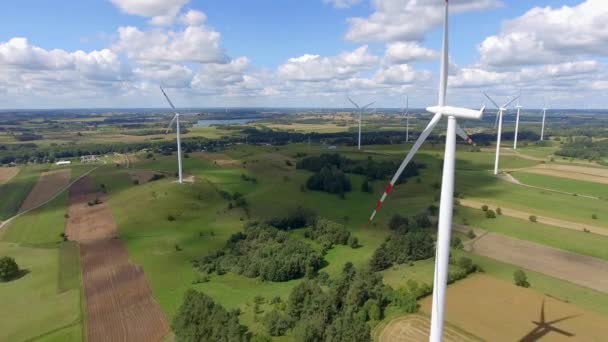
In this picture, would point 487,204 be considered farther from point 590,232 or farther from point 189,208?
point 189,208

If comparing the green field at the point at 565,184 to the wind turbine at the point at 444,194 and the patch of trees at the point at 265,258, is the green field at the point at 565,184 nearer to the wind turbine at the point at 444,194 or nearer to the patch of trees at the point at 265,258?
the patch of trees at the point at 265,258

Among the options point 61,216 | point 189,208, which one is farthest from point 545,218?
point 61,216

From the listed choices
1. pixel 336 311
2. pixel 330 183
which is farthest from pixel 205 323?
pixel 330 183

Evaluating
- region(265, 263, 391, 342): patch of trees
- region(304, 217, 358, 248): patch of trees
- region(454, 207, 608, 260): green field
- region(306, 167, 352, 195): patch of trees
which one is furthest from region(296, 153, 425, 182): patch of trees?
region(265, 263, 391, 342): patch of trees

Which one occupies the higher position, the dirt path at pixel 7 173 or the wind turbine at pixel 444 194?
the wind turbine at pixel 444 194

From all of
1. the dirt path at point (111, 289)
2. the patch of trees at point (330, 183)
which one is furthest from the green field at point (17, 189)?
the patch of trees at point (330, 183)

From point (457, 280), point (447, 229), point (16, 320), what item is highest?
point (447, 229)

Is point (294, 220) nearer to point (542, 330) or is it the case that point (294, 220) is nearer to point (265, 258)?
point (265, 258)
